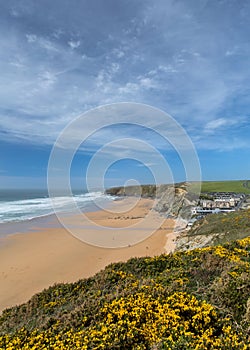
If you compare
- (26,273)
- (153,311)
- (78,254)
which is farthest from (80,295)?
(78,254)

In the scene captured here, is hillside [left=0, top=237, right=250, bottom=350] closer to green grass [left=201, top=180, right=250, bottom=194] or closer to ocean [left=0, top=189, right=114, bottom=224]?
ocean [left=0, top=189, right=114, bottom=224]

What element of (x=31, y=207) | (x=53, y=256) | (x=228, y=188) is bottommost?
(x=53, y=256)

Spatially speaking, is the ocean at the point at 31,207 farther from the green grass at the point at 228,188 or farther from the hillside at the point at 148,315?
the green grass at the point at 228,188

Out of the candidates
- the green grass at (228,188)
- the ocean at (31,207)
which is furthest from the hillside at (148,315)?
the green grass at (228,188)

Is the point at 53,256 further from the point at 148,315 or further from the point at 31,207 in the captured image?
the point at 31,207

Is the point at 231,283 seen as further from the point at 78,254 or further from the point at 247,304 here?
the point at 78,254

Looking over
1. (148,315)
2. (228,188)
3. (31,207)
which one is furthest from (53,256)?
Answer: (228,188)

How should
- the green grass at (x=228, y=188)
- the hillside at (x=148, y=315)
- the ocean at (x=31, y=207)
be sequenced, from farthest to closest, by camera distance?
1. the green grass at (x=228, y=188)
2. the ocean at (x=31, y=207)
3. the hillside at (x=148, y=315)
